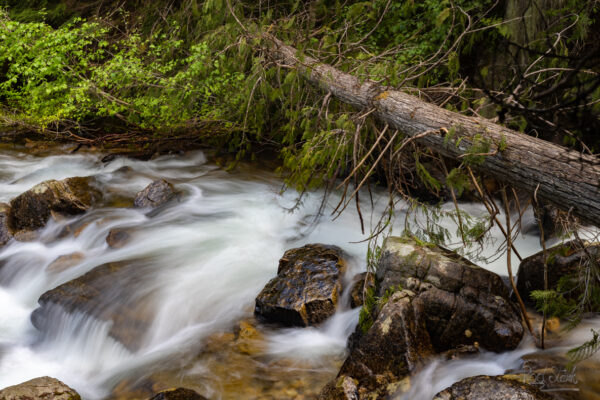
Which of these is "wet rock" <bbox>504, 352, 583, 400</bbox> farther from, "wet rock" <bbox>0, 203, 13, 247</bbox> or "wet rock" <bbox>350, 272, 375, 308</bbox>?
"wet rock" <bbox>0, 203, 13, 247</bbox>

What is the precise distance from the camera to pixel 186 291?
5.03 m

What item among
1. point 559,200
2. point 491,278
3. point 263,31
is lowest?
point 491,278

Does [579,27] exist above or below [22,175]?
above

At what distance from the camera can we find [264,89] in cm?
613

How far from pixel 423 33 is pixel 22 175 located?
7.13 m

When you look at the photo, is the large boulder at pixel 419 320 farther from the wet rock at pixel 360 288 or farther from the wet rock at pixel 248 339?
the wet rock at pixel 248 339

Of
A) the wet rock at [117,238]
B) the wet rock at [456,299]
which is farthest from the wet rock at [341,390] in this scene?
the wet rock at [117,238]

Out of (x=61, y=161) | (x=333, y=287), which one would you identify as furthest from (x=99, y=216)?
(x=333, y=287)

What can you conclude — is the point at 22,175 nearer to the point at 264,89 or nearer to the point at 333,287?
the point at 264,89

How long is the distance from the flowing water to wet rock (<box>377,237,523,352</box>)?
178 millimetres

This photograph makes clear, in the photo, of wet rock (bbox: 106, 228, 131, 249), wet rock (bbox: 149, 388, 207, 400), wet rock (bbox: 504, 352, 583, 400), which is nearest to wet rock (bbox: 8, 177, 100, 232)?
wet rock (bbox: 106, 228, 131, 249)

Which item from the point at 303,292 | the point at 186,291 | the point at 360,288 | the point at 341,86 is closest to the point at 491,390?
the point at 360,288

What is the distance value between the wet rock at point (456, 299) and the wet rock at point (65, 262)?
12.4 ft

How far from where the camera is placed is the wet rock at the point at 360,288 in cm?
416
